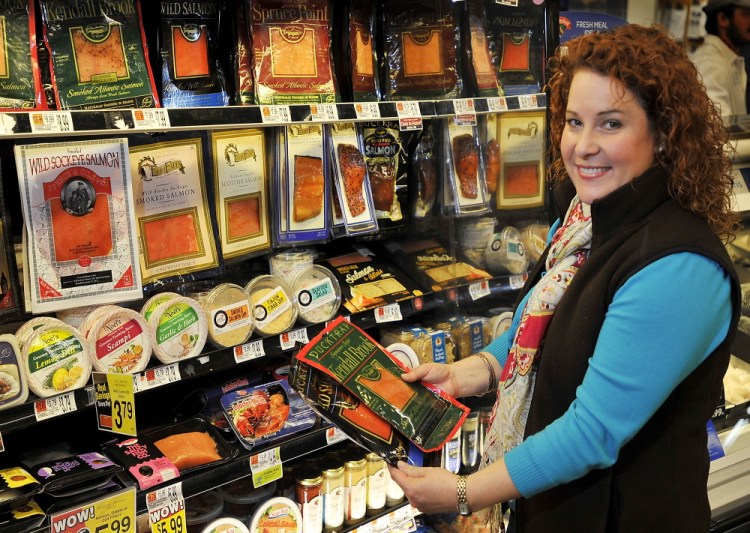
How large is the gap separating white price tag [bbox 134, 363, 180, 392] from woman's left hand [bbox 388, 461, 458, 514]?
0.69 metres

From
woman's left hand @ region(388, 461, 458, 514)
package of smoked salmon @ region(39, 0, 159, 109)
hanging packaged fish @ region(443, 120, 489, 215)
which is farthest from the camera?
hanging packaged fish @ region(443, 120, 489, 215)

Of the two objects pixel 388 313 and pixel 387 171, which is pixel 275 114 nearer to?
pixel 387 171

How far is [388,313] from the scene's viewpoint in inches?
93.8

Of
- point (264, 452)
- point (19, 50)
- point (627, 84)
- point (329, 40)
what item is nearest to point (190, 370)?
point (264, 452)

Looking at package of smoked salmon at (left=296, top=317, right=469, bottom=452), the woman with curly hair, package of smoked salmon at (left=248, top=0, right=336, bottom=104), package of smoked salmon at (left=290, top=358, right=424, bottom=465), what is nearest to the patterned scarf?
the woman with curly hair

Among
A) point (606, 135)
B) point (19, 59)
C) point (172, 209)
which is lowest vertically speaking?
point (172, 209)

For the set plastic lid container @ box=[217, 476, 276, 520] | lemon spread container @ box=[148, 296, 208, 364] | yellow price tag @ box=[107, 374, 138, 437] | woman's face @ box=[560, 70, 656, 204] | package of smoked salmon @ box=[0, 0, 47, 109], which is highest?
package of smoked salmon @ box=[0, 0, 47, 109]

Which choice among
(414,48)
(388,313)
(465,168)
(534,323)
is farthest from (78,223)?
(465,168)

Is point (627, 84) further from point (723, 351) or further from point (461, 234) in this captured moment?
point (461, 234)

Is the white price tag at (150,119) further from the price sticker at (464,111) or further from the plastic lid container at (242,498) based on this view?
the plastic lid container at (242,498)

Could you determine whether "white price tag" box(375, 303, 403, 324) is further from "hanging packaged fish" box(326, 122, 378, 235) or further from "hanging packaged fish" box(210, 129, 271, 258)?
"hanging packaged fish" box(210, 129, 271, 258)

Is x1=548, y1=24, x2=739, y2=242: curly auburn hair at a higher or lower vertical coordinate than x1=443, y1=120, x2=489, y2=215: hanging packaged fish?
higher

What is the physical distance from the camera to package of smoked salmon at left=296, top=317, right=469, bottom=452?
1723 mm

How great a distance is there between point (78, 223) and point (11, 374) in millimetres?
394
